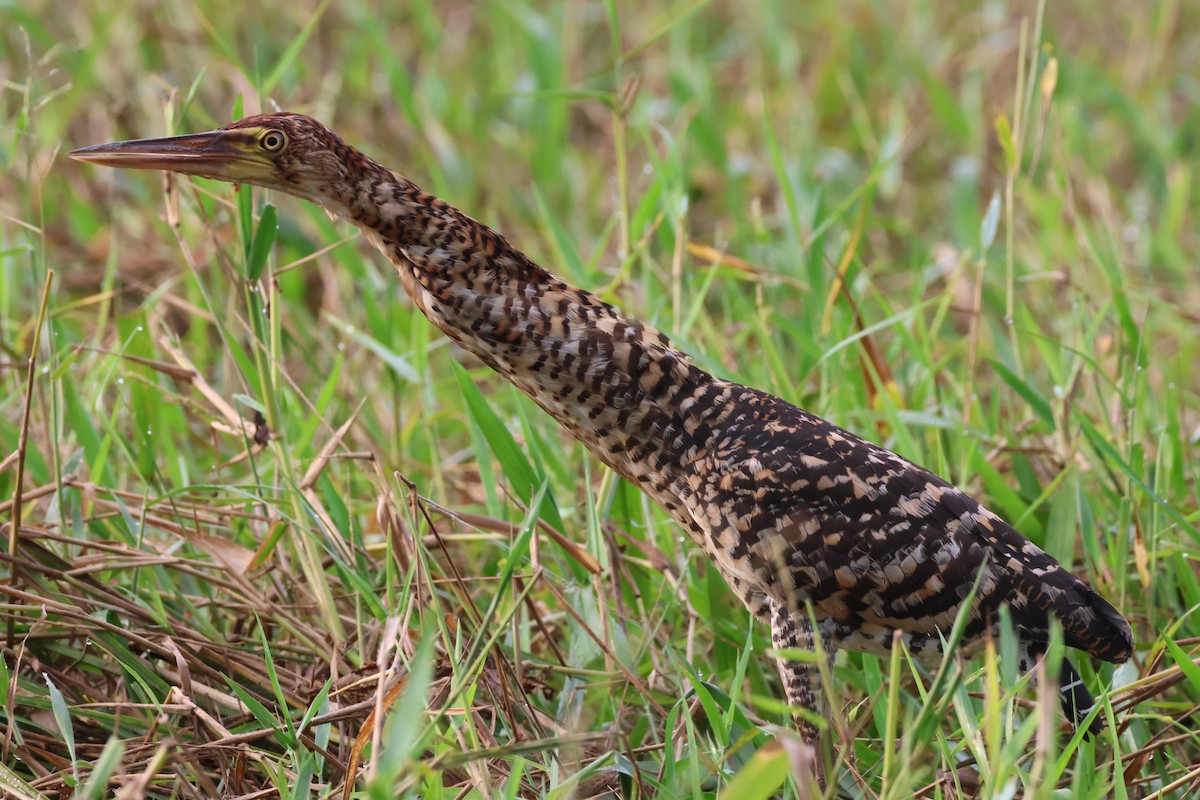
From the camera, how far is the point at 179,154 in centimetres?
259

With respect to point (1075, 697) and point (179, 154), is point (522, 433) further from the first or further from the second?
point (1075, 697)

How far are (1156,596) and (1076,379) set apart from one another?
0.63 m

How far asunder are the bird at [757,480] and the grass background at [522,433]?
0.63ft

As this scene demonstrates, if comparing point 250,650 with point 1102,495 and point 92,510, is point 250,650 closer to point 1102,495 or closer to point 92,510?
point 92,510

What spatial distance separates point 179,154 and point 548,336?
0.83 m

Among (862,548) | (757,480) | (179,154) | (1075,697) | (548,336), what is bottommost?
(1075,697)

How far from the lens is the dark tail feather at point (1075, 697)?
9.86ft

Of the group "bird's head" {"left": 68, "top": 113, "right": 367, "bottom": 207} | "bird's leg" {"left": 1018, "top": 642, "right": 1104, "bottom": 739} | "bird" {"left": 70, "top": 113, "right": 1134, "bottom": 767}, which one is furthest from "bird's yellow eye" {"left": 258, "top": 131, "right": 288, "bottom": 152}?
"bird's leg" {"left": 1018, "top": 642, "right": 1104, "bottom": 739}

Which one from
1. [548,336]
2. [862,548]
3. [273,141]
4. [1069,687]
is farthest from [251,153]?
[1069,687]

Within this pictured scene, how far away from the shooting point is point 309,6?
751cm

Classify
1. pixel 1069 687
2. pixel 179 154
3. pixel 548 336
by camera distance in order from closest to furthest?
1. pixel 179 154
2. pixel 548 336
3. pixel 1069 687

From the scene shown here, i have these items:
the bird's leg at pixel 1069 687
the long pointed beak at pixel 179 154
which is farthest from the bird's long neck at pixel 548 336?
the bird's leg at pixel 1069 687

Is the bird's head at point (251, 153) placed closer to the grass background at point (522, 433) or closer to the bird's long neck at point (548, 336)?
the bird's long neck at point (548, 336)

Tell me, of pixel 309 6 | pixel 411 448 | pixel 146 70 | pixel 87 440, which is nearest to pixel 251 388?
pixel 87 440
